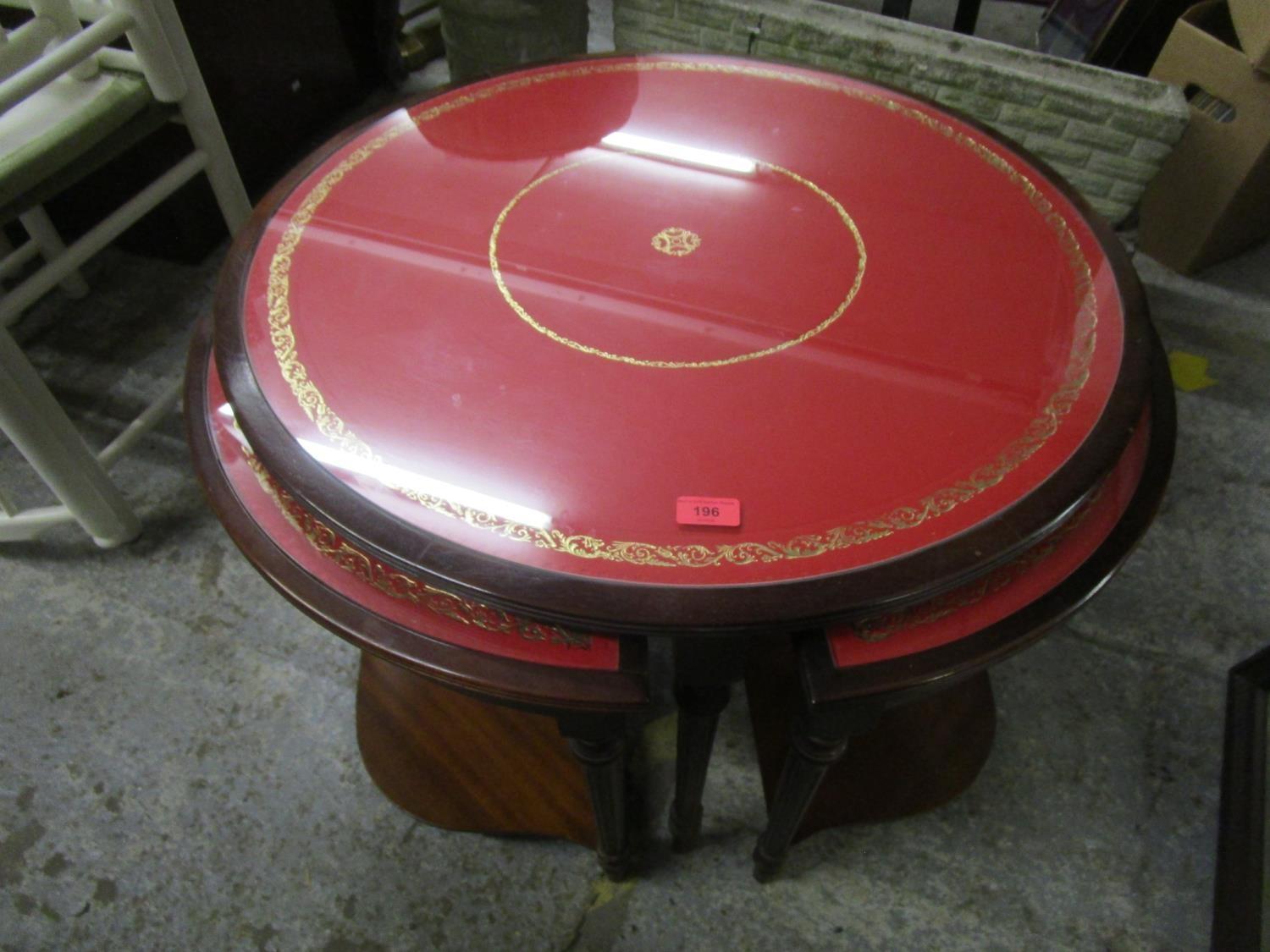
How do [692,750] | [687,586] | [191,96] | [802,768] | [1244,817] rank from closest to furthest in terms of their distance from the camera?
[687,586]
[802,768]
[692,750]
[1244,817]
[191,96]

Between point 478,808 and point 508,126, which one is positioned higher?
point 508,126

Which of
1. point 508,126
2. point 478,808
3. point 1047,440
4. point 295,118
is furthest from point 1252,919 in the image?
point 295,118

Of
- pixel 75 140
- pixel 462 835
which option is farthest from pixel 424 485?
pixel 75 140

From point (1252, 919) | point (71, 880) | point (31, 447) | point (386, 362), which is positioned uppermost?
point (386, 362)

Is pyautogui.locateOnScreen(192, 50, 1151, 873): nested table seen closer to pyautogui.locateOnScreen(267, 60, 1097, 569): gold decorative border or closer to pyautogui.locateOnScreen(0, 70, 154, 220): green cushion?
pyautogui.locateOnScreen(267, 60, 1097, 569): gold decorative border

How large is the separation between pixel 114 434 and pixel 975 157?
184cm

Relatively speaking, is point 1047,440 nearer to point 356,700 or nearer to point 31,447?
point 356,700

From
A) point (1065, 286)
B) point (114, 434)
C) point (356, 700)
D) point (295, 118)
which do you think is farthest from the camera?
point (295, 118)

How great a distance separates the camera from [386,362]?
1049 millimetres

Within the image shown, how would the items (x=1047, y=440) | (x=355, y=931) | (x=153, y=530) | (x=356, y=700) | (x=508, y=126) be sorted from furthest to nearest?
(x=153, y=530), (x=356, y=700), (x=508, y=126), (x=355, y=931), (x=1047, y=440)

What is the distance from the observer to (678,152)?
1.38 metres

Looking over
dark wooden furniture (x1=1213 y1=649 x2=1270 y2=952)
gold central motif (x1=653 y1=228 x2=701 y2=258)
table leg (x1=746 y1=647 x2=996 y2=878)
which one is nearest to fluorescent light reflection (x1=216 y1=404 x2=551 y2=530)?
gold central motif (x1=653 y1=228 x2=701 y2=258)

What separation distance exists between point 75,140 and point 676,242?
3.45ft

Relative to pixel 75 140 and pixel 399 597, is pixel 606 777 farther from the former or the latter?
pixel 75 140
